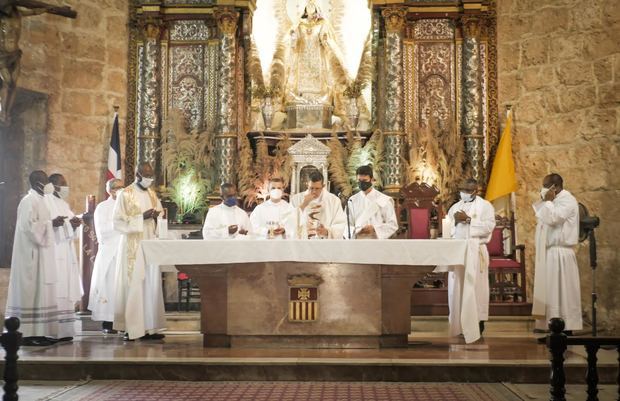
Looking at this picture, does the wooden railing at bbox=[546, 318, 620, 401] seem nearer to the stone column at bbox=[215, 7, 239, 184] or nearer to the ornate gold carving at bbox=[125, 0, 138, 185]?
the stone column at bbox=[215, 7, 239, 184]

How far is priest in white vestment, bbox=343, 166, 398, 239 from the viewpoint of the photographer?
923cm

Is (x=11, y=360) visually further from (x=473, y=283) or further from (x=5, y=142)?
(x=5, y=142)

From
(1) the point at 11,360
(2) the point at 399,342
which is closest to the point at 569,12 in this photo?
(2) the point at 399,342

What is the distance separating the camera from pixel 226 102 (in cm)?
1328

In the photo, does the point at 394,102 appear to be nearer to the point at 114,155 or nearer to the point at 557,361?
the point at 114,155

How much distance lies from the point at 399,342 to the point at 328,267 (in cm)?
106

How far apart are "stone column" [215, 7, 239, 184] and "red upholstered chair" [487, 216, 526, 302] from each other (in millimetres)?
4247

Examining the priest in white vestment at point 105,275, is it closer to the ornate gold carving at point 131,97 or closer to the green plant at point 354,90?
the ornate gold carving at point 131,97

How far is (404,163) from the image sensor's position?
42.9 feet

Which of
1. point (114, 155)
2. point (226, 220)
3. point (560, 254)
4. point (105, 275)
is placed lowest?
point (105, 275)

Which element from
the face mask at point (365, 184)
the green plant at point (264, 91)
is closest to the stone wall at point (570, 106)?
the green plant at point (264, 91)

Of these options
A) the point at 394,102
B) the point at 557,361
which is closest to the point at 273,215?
the point at 394,102

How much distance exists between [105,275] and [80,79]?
4.09 m

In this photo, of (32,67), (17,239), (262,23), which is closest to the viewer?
(17,239)
